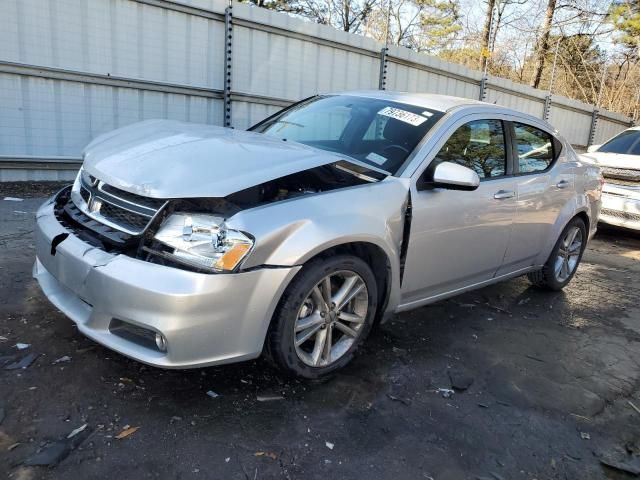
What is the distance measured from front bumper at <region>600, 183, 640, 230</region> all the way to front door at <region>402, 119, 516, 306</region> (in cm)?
477

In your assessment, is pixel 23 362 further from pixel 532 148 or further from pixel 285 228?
pixel 532 148

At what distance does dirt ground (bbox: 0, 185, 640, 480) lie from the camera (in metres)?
2.30

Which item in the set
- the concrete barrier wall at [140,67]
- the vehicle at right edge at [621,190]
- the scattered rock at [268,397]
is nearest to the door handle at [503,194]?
the scattered rock at [268,397]

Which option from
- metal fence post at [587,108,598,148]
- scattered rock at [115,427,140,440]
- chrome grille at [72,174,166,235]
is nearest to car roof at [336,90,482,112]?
chrome grille at [72,174,166,235]

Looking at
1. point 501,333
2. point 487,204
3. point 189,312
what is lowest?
point 501,333

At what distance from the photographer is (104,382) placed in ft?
9.05

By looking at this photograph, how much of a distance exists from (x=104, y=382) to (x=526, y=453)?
2.14 metres

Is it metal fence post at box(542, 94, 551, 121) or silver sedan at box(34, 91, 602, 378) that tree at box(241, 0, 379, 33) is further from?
silver sedan at box(34, 91, 602, 378)

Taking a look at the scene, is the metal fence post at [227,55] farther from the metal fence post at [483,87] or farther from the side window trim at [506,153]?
the metal fence post at [483,87]

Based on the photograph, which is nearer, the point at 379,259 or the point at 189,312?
the point at 189,312

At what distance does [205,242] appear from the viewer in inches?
97.7

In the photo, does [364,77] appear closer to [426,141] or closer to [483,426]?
[426,141]

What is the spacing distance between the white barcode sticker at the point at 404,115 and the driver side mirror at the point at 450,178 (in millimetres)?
475

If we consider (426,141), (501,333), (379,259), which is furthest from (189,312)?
(501,333)
